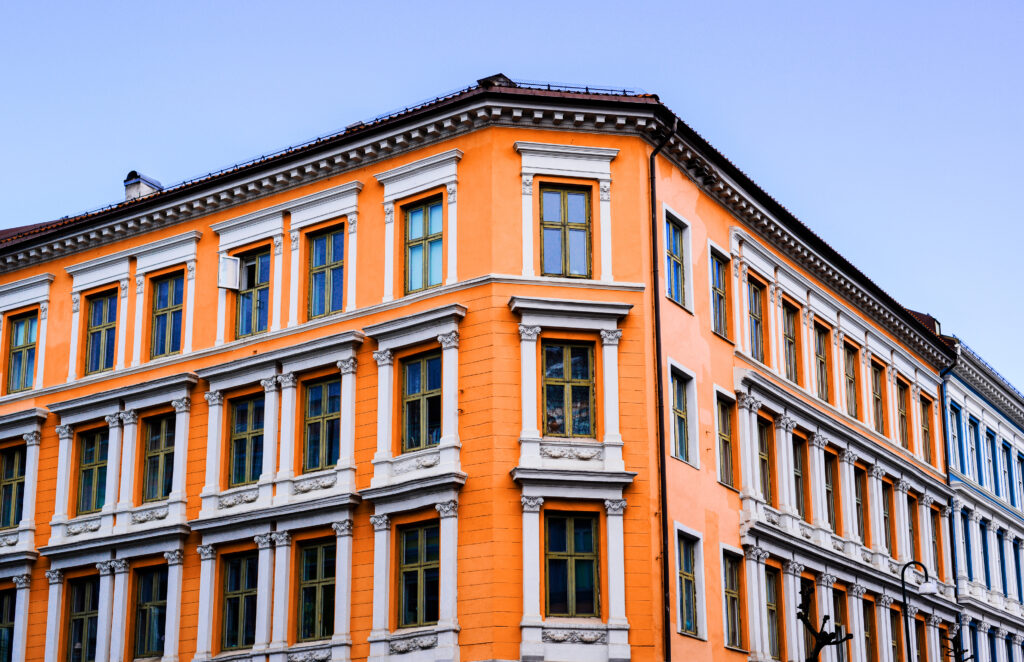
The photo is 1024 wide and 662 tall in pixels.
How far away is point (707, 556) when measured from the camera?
107 ft

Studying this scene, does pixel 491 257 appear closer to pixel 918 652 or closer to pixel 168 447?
pixel 168 447

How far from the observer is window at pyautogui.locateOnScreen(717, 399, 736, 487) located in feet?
114

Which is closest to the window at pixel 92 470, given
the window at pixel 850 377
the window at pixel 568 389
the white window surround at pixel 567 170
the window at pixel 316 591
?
the window at pixel 316 591

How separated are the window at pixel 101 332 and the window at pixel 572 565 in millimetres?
13228

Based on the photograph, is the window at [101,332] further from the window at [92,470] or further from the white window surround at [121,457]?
the window at [92,470]

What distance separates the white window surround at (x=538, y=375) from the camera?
101 ft

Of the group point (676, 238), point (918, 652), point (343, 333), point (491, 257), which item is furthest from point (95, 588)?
point (918, 652)

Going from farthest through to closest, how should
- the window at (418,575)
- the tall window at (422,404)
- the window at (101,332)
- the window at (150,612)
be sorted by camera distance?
the window at (101,332), the window at (150,612), the tall window at (422,404), the window at (418,575)

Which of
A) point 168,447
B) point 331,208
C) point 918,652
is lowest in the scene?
point 918,652

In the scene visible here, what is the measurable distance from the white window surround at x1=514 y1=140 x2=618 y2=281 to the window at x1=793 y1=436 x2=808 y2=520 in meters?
8.87

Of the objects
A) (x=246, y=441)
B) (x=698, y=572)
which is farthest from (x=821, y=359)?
(x=246, y=441)

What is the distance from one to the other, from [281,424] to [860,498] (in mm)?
16228

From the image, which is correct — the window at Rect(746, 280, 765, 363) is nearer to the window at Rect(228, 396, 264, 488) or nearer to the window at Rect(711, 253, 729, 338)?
the window at Rect(711, 253, 729, 338)

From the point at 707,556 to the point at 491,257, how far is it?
7845mm
